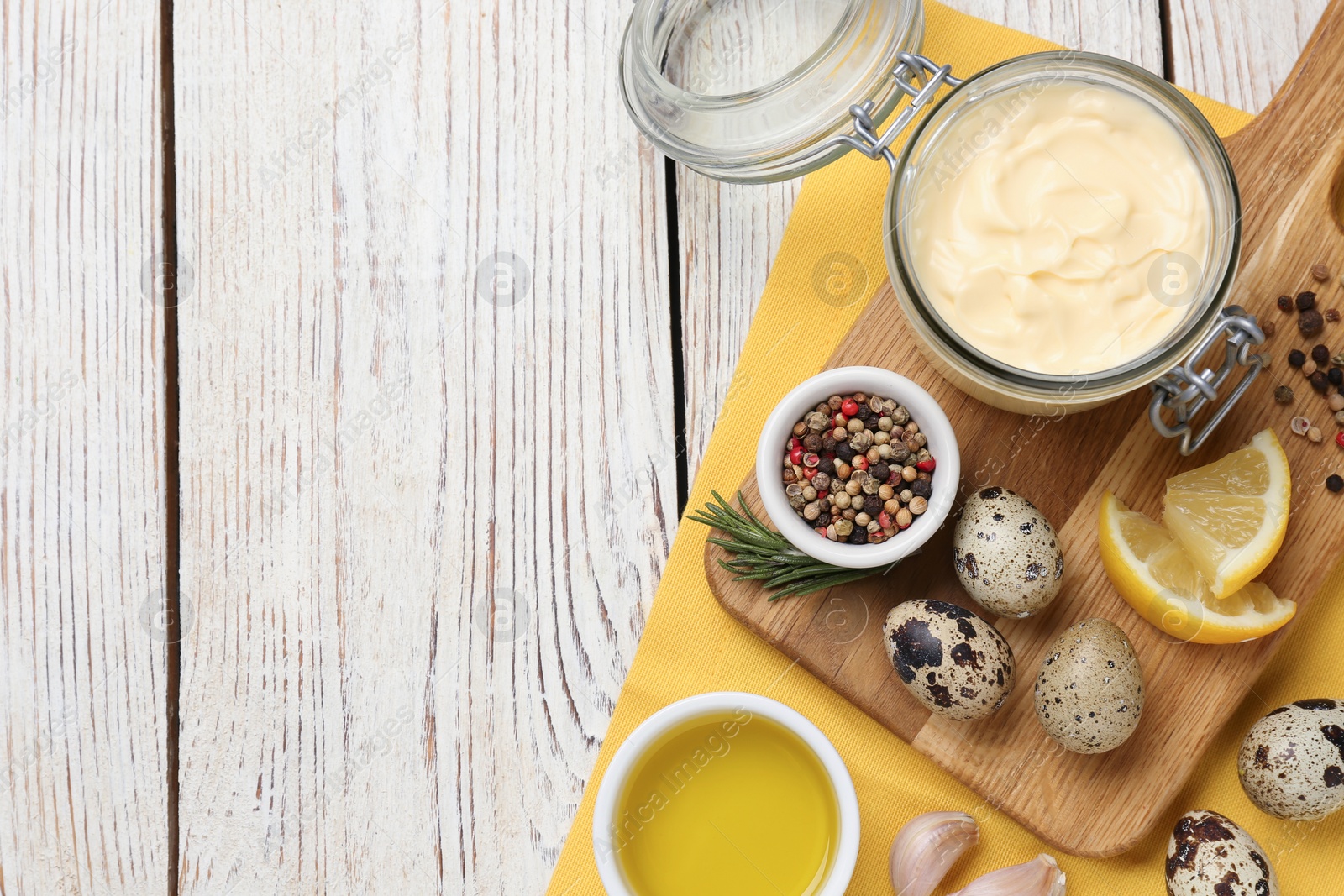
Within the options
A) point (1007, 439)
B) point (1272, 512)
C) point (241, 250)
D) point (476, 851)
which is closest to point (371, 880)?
point (476, 851)

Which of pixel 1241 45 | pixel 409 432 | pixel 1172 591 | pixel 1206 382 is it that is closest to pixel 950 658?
pixel 1172 591

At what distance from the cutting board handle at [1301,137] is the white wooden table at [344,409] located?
92mm

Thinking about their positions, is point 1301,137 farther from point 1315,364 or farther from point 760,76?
point 760,76

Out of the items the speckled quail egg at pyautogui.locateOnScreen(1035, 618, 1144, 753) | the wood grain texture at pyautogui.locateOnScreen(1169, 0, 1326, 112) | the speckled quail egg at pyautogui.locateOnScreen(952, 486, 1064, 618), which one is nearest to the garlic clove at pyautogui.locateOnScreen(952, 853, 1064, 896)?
the speckled quail egg at pyautogui.locateOnScreen(1035, 618, 1144, 753)

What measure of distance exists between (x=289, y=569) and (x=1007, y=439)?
0.74m

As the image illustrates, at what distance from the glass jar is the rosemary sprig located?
214mm

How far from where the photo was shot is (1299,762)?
0.87 meters

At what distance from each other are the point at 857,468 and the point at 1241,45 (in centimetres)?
61

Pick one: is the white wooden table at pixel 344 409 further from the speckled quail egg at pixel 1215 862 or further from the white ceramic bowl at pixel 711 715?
the speckled quail egg at pixel 1215 862

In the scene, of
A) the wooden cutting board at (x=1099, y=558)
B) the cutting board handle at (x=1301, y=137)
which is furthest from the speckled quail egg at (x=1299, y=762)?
the cutting board handle at (x=1301, y=137)

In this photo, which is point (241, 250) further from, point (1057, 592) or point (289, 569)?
point (1057, 592)

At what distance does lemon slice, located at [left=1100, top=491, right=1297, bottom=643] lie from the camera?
87 cm

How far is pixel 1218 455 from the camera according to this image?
0.93 m

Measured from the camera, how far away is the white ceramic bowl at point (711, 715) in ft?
2.93
